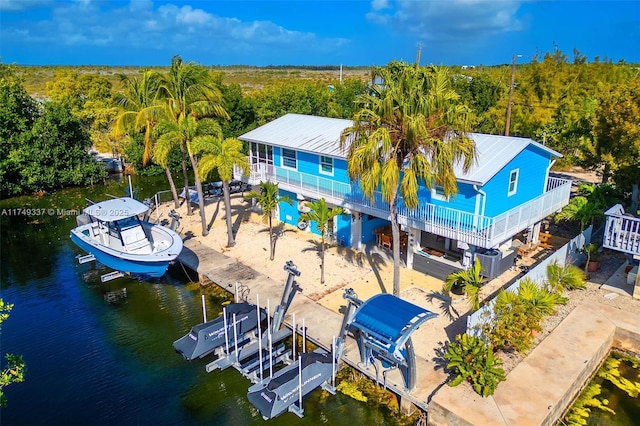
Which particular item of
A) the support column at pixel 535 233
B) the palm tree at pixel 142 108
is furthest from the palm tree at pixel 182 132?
the support column at pixel 535 233

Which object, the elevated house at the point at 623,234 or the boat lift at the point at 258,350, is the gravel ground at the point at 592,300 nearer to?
the elevated house at the point at 623,234

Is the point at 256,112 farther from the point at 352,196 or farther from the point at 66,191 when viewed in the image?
the point at 352,196

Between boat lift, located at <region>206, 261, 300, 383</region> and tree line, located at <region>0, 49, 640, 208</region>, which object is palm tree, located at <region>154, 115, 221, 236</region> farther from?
boat lift, located at <region>206, 261, 300, 383</region>

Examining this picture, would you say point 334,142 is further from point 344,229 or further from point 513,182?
point 513,182

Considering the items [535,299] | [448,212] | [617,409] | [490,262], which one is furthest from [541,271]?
[617,409]

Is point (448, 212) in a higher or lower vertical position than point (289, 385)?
higher

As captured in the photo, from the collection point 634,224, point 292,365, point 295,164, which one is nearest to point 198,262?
point 295,164
